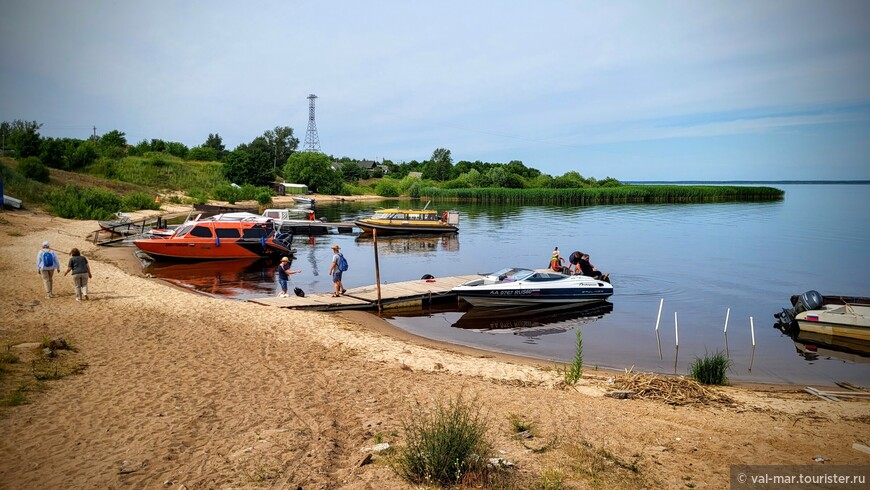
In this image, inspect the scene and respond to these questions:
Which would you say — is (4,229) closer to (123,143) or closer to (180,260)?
(180,260)

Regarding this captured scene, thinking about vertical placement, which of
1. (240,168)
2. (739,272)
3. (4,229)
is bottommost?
(739,272)

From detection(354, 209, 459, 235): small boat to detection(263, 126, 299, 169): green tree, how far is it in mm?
97551

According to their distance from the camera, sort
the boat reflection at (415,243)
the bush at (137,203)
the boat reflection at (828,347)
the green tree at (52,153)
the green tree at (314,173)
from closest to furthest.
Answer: the boat reflection at (828,347)
the boat reflection at (415,243)
the bush at (137,203)
the green tree at (52,153)
the green tree at (314,173)

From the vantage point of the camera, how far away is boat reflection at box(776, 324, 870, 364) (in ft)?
54.6

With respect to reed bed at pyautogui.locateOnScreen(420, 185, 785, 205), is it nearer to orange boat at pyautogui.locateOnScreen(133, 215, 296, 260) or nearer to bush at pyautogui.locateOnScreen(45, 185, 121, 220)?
bush at pyautogui.locateOnScreen(45, 185, 121, 220)

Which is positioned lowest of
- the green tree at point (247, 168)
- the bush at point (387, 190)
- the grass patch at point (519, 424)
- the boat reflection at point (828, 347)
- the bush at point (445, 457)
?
the boat reflection at point (828, 347)

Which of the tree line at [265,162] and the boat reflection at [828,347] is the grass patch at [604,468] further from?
the tree line at [265,162]

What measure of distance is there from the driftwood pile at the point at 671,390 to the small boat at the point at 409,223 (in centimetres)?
3822

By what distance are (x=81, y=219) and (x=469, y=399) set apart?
44956 millimetres

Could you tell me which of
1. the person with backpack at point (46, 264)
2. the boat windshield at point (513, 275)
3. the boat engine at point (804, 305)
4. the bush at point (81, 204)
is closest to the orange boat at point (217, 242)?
the person with backpack at point (46, 264)

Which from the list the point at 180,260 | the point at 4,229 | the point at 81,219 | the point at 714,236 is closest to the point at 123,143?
the point at 81,219

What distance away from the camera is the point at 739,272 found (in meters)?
32.6

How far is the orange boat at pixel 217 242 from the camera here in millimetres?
29219

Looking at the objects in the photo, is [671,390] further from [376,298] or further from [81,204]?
[81,204]
